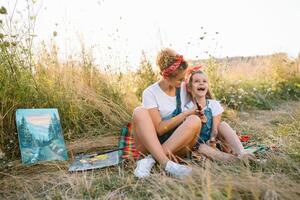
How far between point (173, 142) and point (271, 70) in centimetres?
576

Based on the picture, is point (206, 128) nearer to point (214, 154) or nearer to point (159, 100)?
point (214, 154)

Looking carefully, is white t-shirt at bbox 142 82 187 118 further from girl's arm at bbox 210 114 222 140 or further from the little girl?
girl's arm at bbox 210 114 222 140

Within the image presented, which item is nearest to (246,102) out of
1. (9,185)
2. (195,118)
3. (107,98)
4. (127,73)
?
(127,73)

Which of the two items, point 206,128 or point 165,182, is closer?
point 165,182

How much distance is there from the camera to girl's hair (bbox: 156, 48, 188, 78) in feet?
11.1

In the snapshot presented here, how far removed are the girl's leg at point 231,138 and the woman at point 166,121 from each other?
0.27 meters

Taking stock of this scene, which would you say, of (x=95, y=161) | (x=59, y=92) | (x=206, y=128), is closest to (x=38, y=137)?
(x=95, y=161)

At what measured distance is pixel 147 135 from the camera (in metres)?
3.17

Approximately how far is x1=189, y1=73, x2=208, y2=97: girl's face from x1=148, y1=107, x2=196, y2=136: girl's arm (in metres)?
0.19

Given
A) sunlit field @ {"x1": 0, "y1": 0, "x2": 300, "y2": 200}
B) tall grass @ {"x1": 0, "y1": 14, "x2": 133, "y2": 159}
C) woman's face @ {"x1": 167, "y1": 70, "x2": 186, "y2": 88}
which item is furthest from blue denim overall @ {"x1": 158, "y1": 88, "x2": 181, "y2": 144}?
tall grass @ {"x1": 0, "y1": 14, "x2": 133, "y2": 159}

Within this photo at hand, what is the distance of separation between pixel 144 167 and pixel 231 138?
2.54ft

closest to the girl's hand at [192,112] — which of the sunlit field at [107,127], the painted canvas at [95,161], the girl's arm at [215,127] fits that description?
the girl's arm at [215,127]

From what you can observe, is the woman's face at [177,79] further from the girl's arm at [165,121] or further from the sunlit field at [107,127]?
the sunlit field at [107,127]

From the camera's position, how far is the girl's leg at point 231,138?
3348 mm
